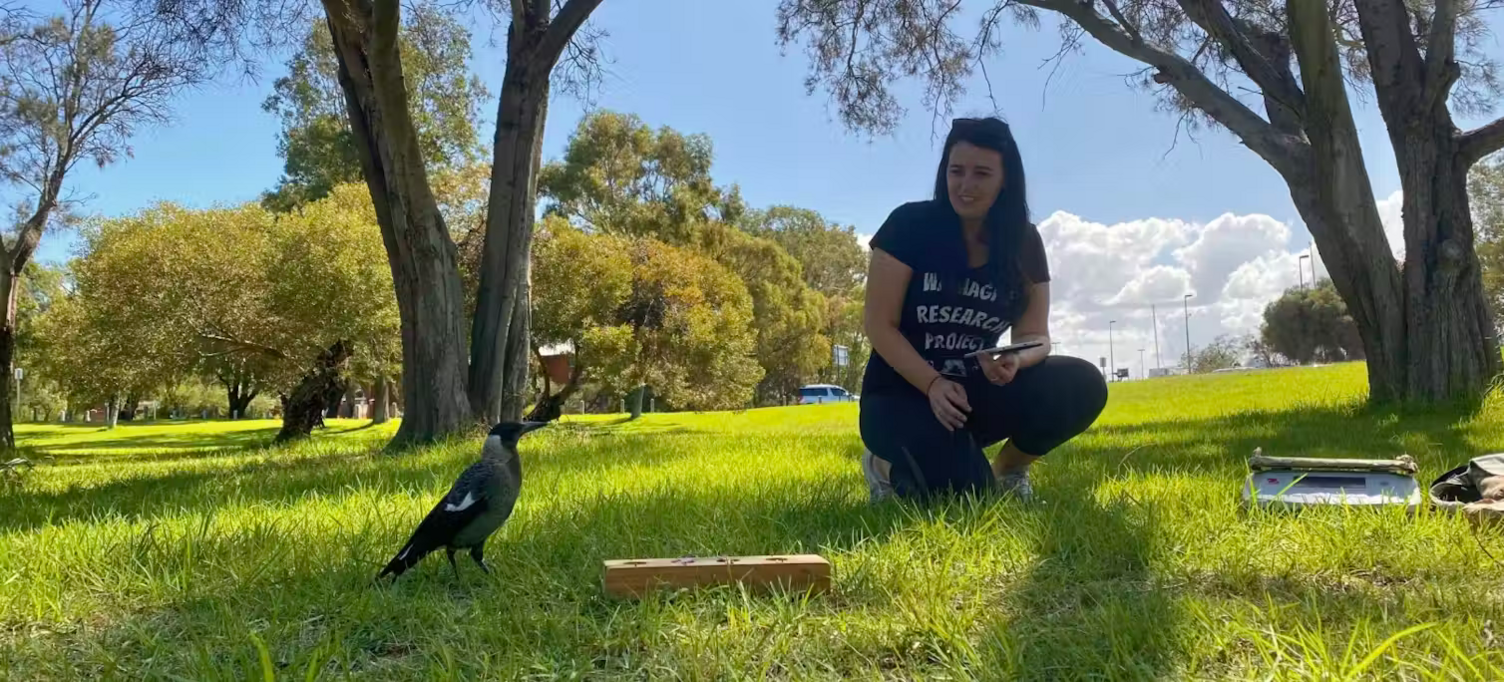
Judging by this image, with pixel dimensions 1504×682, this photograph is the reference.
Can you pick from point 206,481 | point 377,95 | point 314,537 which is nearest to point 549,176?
point 377,95

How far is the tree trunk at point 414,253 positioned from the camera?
676 cm

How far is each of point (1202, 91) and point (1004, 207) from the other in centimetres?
559

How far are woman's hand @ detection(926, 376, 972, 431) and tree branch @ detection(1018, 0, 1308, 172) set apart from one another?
6.01m

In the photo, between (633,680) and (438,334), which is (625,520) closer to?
(633,680)

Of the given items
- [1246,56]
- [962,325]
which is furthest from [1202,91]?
[962,325]

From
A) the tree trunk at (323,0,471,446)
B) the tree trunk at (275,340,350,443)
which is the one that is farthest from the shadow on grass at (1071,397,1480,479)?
the tree trunk at (275,340,350,443)

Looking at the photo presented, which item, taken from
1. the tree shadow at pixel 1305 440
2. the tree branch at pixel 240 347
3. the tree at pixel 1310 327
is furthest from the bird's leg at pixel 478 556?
the tree at pixel 1310 327

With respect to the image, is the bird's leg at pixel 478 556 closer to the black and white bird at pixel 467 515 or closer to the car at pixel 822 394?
the black and white bird at pixel 467 515

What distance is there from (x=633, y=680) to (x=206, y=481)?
450 centimetres

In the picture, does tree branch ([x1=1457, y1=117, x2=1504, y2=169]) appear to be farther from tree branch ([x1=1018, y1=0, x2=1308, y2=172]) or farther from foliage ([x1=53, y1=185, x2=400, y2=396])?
foliage ([x1=53, y1=185, x2=400, y2=396])

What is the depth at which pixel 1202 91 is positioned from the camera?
24.1 ft

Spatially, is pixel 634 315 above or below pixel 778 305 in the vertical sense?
below

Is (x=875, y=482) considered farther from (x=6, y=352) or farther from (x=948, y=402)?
(x=6, y=352)

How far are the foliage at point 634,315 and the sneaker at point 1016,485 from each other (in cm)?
1395
